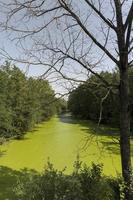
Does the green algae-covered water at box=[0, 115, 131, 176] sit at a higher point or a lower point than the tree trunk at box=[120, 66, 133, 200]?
lower

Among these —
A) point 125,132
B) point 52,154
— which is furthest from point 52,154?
Result: point 125,132

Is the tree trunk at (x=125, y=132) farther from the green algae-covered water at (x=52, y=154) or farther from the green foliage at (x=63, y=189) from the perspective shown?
the green algae-covered water at (x=52, y=154)

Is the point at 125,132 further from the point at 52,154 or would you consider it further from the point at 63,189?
the point at 52,154

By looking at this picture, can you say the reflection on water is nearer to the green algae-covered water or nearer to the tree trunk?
the green algae-covered water

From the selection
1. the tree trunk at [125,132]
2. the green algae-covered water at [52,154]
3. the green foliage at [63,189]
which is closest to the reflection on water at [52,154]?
the green algae-covered water at [52,154]

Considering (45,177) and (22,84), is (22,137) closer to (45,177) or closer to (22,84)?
(22,84)

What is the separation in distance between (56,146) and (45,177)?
14.0 metres

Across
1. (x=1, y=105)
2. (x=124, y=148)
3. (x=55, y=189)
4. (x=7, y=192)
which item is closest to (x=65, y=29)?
(x=124, y=148)

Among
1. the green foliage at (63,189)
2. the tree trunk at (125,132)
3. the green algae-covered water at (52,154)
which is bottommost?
the green algae-covered water at (52,154)

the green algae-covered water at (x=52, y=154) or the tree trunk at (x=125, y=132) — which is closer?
Result: the tree trunk at (x=125, y=132)

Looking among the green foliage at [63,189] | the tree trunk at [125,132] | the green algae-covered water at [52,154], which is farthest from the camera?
the green algae-covered water at [52,154]

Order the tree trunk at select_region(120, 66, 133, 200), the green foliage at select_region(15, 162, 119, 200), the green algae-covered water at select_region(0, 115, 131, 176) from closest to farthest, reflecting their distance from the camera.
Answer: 1. the green foliage at select_region(15, 162, 119, 200)
2. the tree trunk at select_region(120, 66, 133, 200)
3. the green algae-covered water at select_region(0, 115, 131, 176)

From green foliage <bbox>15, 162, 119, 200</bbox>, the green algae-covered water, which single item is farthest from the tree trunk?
the green algae-covered water

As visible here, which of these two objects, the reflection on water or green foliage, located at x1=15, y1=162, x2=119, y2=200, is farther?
the reflection on water
